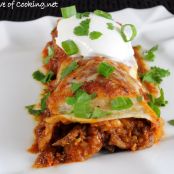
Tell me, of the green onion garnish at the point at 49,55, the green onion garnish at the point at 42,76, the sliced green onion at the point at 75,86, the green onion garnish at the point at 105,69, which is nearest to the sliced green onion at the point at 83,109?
the sliced green onion at the point at 75,86

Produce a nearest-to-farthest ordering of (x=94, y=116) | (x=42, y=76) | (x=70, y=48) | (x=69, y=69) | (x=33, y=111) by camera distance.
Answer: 1. (x=94, y=116)
2. (x=69, y=69)
3. (x=33, y=111)
4. (x=70, y=48)
5. (x=42, y=76)

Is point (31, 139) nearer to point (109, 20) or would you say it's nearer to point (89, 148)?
point (89, 148)

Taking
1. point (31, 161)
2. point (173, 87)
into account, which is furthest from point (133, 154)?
point (173, 87)

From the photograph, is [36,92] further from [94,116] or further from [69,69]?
[94,116]

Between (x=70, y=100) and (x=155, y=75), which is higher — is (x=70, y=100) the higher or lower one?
the higher one

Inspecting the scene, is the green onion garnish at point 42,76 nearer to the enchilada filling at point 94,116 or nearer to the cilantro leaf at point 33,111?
the cilantro leaf at point 33,111

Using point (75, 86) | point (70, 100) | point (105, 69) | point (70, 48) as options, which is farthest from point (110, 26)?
point (70, 100)
